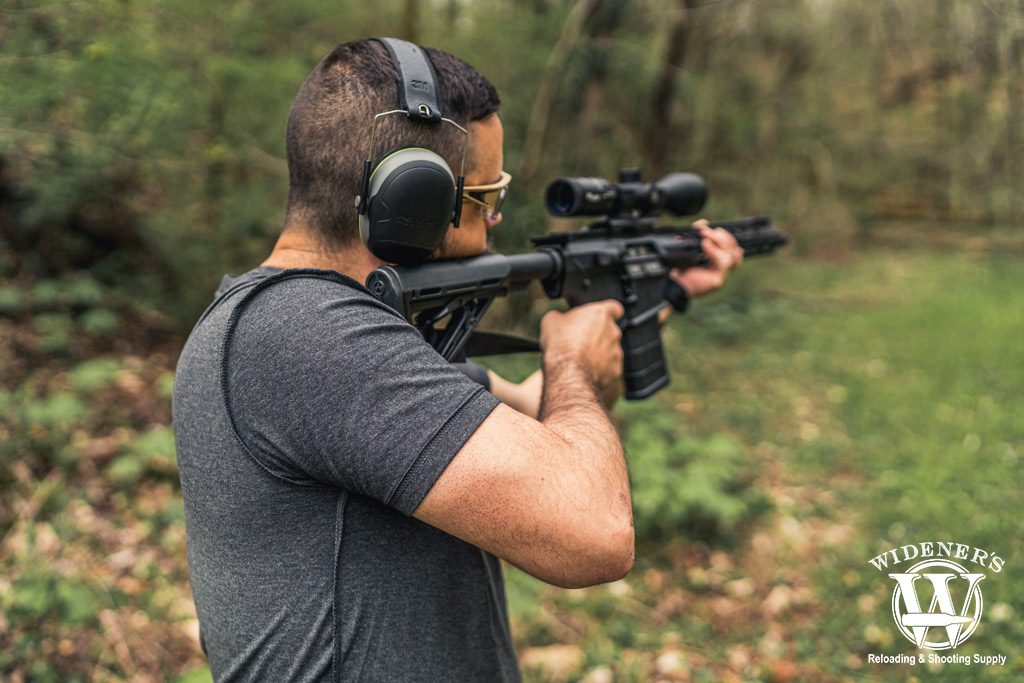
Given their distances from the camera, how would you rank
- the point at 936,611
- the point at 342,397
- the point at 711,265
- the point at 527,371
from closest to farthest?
the point at 342,397 < the point at 711,265 < the point at 936,611 < the point at 527,371

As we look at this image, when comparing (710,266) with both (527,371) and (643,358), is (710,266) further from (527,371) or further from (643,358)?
(527,371)

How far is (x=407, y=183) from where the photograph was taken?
1455mm

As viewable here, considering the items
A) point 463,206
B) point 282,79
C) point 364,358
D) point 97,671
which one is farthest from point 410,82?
point 282,79

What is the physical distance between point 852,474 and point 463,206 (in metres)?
4.79

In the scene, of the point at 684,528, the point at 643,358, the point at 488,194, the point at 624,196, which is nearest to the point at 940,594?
the point at 684,528

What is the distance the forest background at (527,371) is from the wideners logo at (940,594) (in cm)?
7

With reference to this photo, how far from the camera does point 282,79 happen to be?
586 cm

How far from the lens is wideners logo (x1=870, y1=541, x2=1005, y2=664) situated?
136 inches

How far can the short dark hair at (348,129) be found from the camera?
1503 mm

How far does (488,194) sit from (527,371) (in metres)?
2.73

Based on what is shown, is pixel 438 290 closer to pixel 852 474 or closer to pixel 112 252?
pixel 852 474

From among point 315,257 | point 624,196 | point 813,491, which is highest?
point 624,196

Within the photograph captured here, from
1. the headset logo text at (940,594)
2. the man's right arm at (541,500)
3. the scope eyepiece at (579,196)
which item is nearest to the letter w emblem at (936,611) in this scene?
the headset logo text at (940,594)

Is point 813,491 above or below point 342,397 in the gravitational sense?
below
